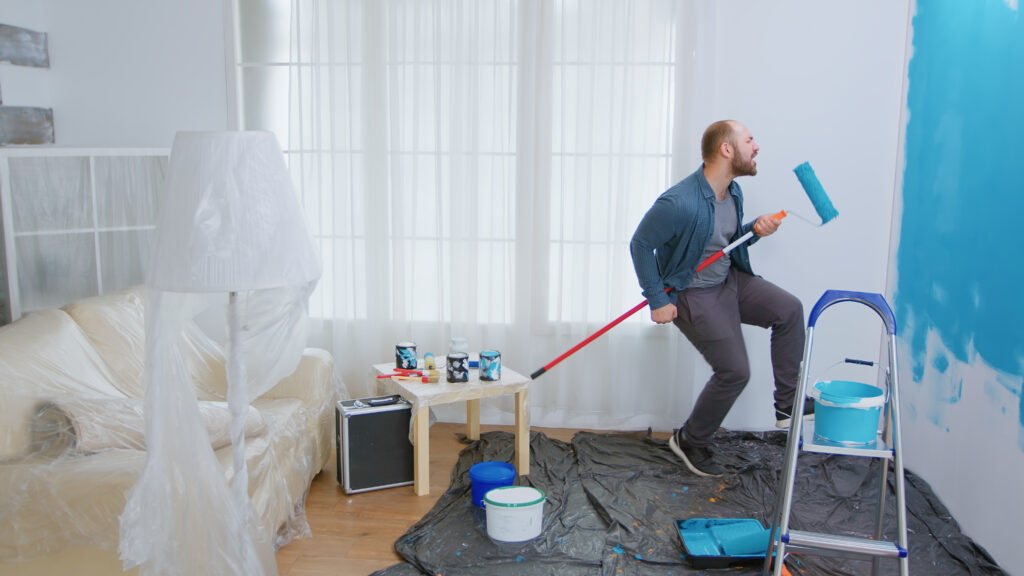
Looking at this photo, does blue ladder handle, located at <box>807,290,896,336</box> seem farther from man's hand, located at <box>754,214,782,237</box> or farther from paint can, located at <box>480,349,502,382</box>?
paint can, located at <box>480,349,502,382</box>

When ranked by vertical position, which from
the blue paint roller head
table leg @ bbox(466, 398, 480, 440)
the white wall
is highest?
the white wall

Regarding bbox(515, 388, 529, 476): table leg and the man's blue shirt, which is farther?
bbox(515, 388, 529, 476): table leg

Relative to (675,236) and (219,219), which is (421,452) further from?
(219,219)

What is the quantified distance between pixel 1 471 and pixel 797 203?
295 centimetres

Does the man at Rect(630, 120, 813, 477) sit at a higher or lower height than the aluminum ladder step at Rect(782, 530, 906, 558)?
higher

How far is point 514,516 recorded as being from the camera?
249cm

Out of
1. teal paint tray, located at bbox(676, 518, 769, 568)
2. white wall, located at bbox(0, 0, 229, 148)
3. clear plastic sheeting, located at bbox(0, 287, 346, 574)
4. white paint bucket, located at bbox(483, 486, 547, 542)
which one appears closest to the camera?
clear plastic sheeting, located at bbox(0, 287, 346, 574)

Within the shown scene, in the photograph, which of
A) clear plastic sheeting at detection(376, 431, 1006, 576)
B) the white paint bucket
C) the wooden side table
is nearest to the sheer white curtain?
clear plastic sheeting at detection(376, 431, 1006, 576)

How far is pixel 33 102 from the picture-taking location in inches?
137

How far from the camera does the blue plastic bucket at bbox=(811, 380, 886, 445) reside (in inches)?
79.1

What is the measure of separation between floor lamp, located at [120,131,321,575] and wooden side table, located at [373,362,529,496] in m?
0.83

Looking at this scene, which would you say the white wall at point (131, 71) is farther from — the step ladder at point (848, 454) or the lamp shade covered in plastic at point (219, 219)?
the step ladder at point (848, 454)

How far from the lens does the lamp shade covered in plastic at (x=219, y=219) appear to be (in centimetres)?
170

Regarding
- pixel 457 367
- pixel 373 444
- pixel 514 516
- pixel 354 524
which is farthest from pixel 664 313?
pixel 354 524
